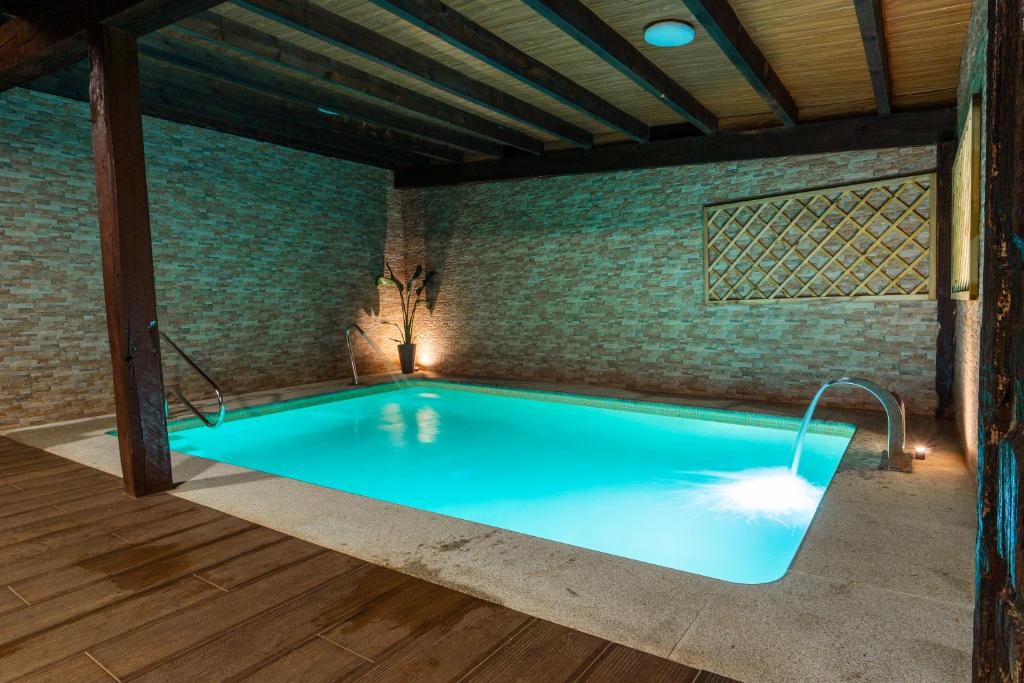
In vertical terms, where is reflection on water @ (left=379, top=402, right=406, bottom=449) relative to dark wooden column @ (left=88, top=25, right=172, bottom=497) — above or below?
below

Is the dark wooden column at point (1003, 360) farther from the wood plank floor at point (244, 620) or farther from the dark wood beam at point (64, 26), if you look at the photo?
the dark wood beam at point (64, 26)

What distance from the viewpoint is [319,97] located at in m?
4.95

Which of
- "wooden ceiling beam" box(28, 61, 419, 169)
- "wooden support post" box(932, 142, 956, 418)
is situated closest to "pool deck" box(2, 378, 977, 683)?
"wooden support post" box(932, 142, 956, 418)

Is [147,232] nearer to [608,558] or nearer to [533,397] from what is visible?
[608,558]

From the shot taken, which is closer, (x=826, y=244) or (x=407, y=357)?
(x=826, y=244)

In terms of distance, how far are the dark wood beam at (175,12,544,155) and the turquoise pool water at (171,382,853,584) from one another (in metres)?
2.71

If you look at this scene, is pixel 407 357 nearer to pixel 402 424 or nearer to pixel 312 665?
pixel 402 424

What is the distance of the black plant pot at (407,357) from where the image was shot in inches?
298

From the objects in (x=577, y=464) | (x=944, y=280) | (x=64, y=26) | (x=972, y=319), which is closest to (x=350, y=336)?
(x=577, y=464)

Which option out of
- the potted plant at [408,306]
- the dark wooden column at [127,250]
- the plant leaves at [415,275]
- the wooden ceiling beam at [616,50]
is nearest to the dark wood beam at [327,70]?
the dark wooden column at [127,250]

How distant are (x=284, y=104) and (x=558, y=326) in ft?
11.4

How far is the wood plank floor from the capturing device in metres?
1.52

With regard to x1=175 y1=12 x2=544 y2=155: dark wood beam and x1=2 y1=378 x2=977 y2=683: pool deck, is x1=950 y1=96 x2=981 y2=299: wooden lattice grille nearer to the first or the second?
x1=2 y1=378 x2=977 y2=683: pool deck

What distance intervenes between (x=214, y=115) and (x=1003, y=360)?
6.17 metres
